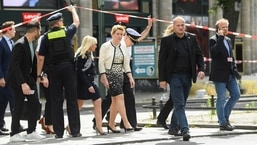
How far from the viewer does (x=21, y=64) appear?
10508 mm

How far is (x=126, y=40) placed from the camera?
12164mm

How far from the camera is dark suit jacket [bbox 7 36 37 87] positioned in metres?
10.4

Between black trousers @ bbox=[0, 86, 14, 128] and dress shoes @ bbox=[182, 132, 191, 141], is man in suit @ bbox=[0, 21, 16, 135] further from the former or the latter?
dress shoes @ bbox=[182, 132, 191, 141]

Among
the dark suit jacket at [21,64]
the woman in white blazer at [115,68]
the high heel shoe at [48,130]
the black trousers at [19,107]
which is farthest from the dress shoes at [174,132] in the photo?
the dark suit jacket at [21,64]

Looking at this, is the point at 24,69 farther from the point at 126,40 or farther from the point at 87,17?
the point at 87,17

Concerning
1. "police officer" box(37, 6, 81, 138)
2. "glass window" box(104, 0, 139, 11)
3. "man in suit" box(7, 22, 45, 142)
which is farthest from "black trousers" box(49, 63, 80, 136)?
"glass window" box(104, 0, 139, 11)

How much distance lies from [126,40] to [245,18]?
33.0 meters

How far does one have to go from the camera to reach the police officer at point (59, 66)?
10.5m

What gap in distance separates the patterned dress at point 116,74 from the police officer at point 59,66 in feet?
3.07

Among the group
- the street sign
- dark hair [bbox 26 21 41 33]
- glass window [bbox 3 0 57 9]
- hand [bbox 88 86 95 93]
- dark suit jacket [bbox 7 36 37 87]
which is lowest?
the street sign

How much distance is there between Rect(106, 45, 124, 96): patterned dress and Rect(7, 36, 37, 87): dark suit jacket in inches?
55.4

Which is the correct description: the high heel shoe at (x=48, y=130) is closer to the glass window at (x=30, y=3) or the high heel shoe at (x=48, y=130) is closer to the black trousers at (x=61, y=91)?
the black trousers at (x=61, y=91)

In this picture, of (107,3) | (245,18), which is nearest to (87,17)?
(107,3)

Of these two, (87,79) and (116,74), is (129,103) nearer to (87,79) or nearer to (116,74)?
(116,74)
